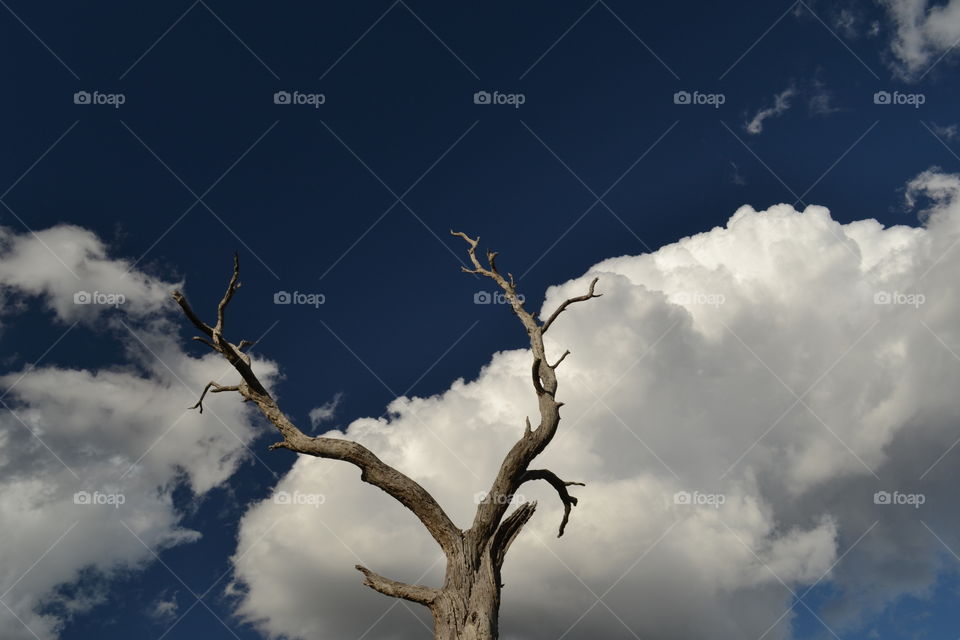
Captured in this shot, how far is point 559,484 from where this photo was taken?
11.6 meters

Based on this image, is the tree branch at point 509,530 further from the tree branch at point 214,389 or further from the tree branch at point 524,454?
the tree branch at point 214,389

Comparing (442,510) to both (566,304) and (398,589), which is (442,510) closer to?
(398,589)

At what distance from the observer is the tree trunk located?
9141 mm

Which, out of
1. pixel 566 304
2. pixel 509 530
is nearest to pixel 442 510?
pixel 509 530

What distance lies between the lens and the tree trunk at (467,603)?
914cm

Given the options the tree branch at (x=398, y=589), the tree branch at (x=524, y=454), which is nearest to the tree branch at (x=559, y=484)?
the tree branch at (x=524, y=454)

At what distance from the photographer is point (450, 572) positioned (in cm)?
963

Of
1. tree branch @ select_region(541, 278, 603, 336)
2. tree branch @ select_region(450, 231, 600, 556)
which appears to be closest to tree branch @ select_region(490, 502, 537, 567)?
tree branch @ select_region(450, 231, 600, 556)

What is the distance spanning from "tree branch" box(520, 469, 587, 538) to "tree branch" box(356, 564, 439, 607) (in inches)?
89.1

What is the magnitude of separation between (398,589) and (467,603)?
42.2 inches

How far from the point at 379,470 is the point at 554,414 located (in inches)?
114

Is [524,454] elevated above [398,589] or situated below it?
above

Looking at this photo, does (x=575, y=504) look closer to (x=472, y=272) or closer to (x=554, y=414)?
(x=554, y=414)

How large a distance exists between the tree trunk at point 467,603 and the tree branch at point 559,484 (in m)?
1.68
